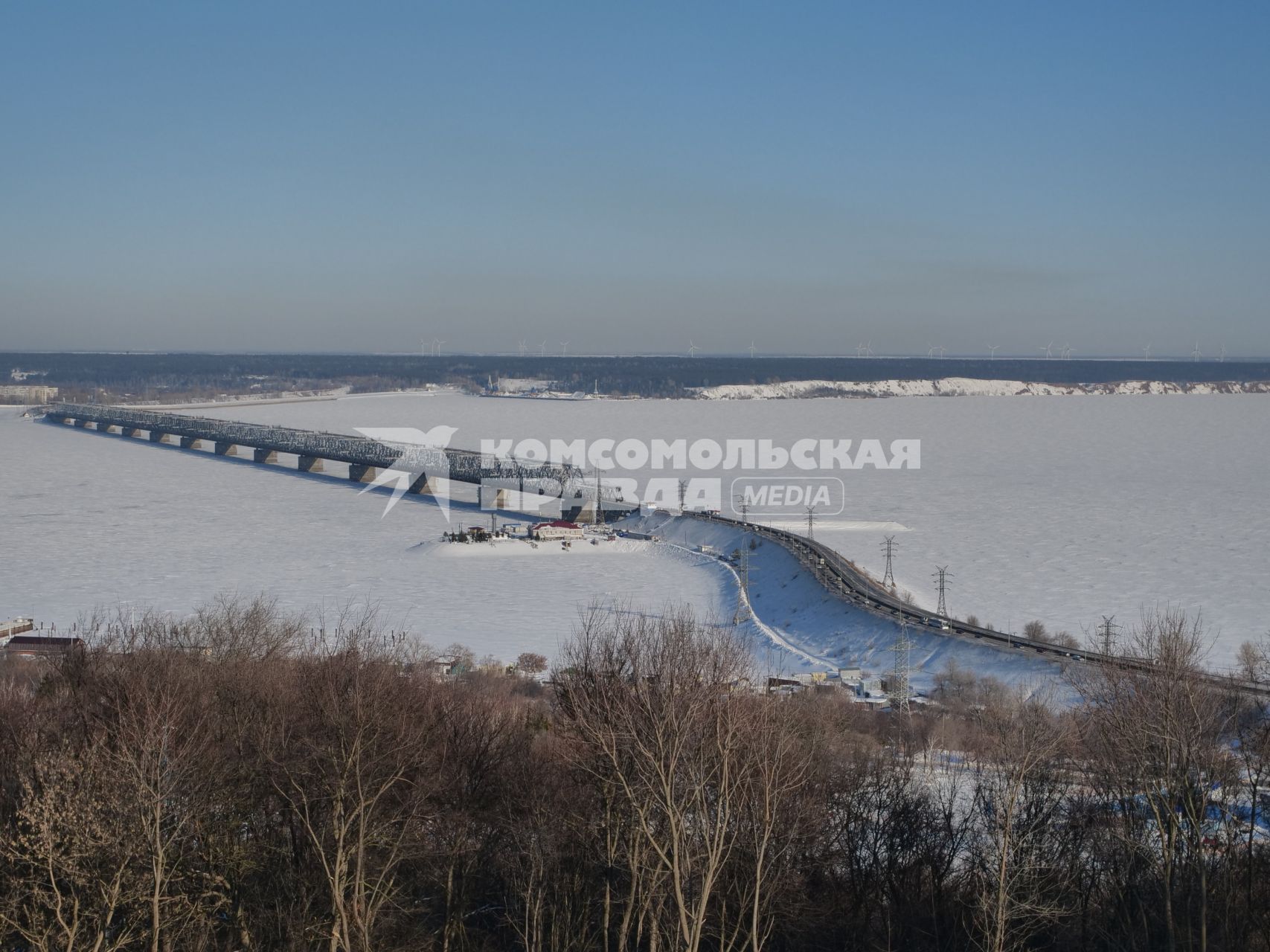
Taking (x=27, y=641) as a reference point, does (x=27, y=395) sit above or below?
above

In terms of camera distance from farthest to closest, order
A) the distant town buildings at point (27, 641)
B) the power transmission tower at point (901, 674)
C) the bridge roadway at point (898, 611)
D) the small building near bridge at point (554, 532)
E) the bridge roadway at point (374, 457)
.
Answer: the bridge roadway at point (374, 457) → the small building near bridge at point (554, 532) → the distant town buildings at point (27, 641) → the power transmission tower at point (901, 674) → the bridge roadway at point (898, 611)

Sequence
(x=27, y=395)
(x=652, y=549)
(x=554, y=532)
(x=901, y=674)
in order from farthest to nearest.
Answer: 1. (x=27, y=395)
2. (x=554, y=532)
3. (x=652, y=549)
4. (x=901, y=674)

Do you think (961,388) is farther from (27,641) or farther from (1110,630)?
(27,641)

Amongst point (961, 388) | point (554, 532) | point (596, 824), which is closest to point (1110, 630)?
point (596, 824)

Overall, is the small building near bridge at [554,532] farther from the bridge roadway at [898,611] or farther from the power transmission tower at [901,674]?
the power transmission tower at [901,674]

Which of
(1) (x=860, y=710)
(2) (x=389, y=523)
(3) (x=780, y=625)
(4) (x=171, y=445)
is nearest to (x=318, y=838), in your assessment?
(1) (x=860, y=710)

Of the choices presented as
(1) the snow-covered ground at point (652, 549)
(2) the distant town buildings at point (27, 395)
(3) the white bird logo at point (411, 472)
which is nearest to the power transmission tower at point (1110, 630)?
(1) the snow-covered ground at point (652, 549)

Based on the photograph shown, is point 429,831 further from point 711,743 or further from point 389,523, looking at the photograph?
point 389,523
